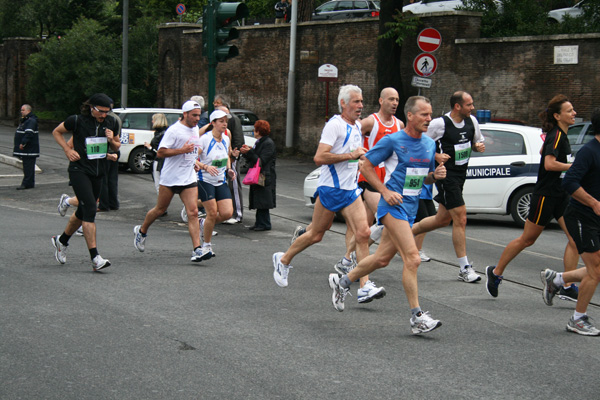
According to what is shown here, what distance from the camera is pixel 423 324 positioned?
6.36 m

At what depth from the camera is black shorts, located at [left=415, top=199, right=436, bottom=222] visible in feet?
31.8

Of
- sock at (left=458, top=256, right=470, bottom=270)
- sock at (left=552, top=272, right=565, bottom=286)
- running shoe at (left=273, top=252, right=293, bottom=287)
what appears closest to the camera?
sock at (left=552, top=272, right=565, bottom=286)

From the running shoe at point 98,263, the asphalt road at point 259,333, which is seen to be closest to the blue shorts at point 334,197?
the asphalt road at point 259,333

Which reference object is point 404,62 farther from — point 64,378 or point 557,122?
point 64,378

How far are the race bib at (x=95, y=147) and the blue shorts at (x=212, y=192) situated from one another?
153 centimetres

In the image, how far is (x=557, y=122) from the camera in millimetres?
7656

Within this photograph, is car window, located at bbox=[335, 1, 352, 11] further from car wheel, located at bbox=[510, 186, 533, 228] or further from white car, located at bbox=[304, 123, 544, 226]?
car wheel, located at bbox=[510, 186, 533, 228]

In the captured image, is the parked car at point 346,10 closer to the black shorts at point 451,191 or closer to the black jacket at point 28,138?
the black jacket at point 28,138

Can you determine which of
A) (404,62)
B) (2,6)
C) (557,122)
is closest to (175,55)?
(404,62)

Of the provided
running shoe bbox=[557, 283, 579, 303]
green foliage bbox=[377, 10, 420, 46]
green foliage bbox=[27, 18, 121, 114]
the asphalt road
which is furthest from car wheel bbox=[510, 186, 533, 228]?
green foliage bbox=[27, 18, 121, 114]

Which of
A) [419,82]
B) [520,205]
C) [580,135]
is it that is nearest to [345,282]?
[520,205]

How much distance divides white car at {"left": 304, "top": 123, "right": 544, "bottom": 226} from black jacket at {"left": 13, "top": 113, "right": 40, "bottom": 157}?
32.4 ft

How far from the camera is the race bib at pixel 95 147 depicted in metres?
8.87

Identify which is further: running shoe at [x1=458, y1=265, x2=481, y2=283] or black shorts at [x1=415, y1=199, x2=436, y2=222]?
black shorts at [x1=415, y1=199, x2=436, y2=222]
